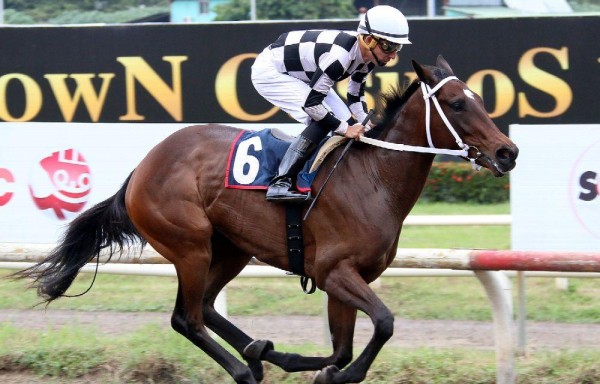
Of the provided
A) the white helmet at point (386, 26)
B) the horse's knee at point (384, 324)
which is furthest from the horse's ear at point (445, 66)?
the horse's knee at point (384, 324)

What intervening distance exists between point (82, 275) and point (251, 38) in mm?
2304

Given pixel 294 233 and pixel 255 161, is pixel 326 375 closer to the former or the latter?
pixel 294 233

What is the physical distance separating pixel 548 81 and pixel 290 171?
382 cm

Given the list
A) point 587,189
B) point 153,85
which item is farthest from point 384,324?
point 153,85

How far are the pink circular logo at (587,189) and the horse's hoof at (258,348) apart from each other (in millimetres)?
2123

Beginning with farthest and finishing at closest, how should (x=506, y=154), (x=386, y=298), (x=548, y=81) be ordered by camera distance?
(x=548, y=81)
(x=386, y=298)
(x=506, y=154)

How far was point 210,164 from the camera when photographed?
16.3ft

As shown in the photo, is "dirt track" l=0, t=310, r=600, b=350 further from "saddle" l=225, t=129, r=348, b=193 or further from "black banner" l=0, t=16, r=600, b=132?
"black banner" l=0, t=16, r=600, b=132

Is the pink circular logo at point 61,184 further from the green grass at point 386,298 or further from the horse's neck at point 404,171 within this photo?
the horse's neck at point 404,171

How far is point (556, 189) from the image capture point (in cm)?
588

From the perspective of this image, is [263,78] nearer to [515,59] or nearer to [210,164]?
[210,164]

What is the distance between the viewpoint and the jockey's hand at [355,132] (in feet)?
15.5

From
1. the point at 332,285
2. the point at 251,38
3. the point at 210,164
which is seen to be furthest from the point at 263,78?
the point at 251,38

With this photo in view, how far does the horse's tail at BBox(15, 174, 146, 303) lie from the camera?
5.22 meters
